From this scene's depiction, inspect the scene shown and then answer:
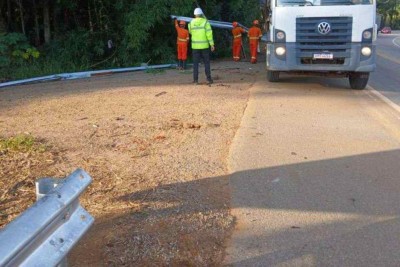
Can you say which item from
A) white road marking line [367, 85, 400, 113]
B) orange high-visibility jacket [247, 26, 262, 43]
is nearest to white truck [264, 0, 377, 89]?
Result: white road marking line [367, 85, 400, 113]

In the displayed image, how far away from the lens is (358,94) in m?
12.2

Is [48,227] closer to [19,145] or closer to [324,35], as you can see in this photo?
[19,145]

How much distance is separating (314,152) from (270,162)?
0.83m

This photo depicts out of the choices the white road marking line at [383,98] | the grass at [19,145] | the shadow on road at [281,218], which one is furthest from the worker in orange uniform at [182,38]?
the shadow on road at [281,218]

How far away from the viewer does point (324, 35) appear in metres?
12.0

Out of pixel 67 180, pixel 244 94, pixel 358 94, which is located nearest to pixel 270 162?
pixel 67 180

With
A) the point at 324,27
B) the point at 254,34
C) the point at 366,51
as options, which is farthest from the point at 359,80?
the point at 254,34

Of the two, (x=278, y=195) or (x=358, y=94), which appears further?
(x=358, y=94)

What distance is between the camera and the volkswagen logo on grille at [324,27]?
39.1 feet

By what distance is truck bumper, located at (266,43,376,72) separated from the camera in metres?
11.9

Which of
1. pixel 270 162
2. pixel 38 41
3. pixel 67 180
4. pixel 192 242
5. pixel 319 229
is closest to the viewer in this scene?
pixel 67 180

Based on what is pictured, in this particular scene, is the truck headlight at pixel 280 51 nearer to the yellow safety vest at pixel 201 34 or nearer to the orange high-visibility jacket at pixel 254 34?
the yellow safety vest at pixel 201 34

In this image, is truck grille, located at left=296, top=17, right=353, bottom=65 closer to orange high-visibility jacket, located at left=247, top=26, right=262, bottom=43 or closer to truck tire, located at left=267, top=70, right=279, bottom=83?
truck tire, located at left=267, top=70, right=279, bottom=83

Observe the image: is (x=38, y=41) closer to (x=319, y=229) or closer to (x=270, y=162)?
(x=270, y=162)
